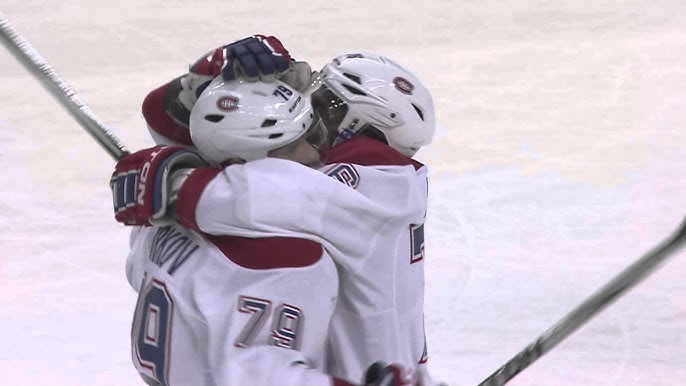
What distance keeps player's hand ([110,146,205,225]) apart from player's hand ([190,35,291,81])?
13 centimetres

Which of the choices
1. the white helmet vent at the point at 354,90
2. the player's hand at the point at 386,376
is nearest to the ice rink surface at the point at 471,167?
the white helmet vent at the point at 354,90

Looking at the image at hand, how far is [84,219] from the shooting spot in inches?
150

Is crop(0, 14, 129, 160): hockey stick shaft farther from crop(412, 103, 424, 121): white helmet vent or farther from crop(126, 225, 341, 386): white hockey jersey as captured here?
crop(412, 103, 424, 121): white helmet vent

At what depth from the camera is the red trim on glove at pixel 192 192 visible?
154 cm

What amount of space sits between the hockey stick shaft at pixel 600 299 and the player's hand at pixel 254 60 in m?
0.63

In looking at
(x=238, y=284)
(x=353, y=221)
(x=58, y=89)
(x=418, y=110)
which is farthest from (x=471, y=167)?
(x=238, y=284)

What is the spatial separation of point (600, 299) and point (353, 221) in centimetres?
50

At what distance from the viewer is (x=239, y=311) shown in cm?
152

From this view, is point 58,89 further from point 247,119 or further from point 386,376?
point 386,376

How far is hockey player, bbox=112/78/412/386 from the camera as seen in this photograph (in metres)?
1.52

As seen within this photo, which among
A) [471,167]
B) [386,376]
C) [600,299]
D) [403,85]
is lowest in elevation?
[471,167]

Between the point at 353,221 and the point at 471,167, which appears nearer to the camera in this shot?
the point at 353,221

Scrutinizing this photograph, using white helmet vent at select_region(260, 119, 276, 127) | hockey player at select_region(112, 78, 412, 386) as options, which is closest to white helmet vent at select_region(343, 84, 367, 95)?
hockey player at select_region(112, 78, 412, 386)

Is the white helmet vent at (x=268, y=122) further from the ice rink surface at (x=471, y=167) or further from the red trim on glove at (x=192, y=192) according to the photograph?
the ice rink surface at (x=471, y=167)
